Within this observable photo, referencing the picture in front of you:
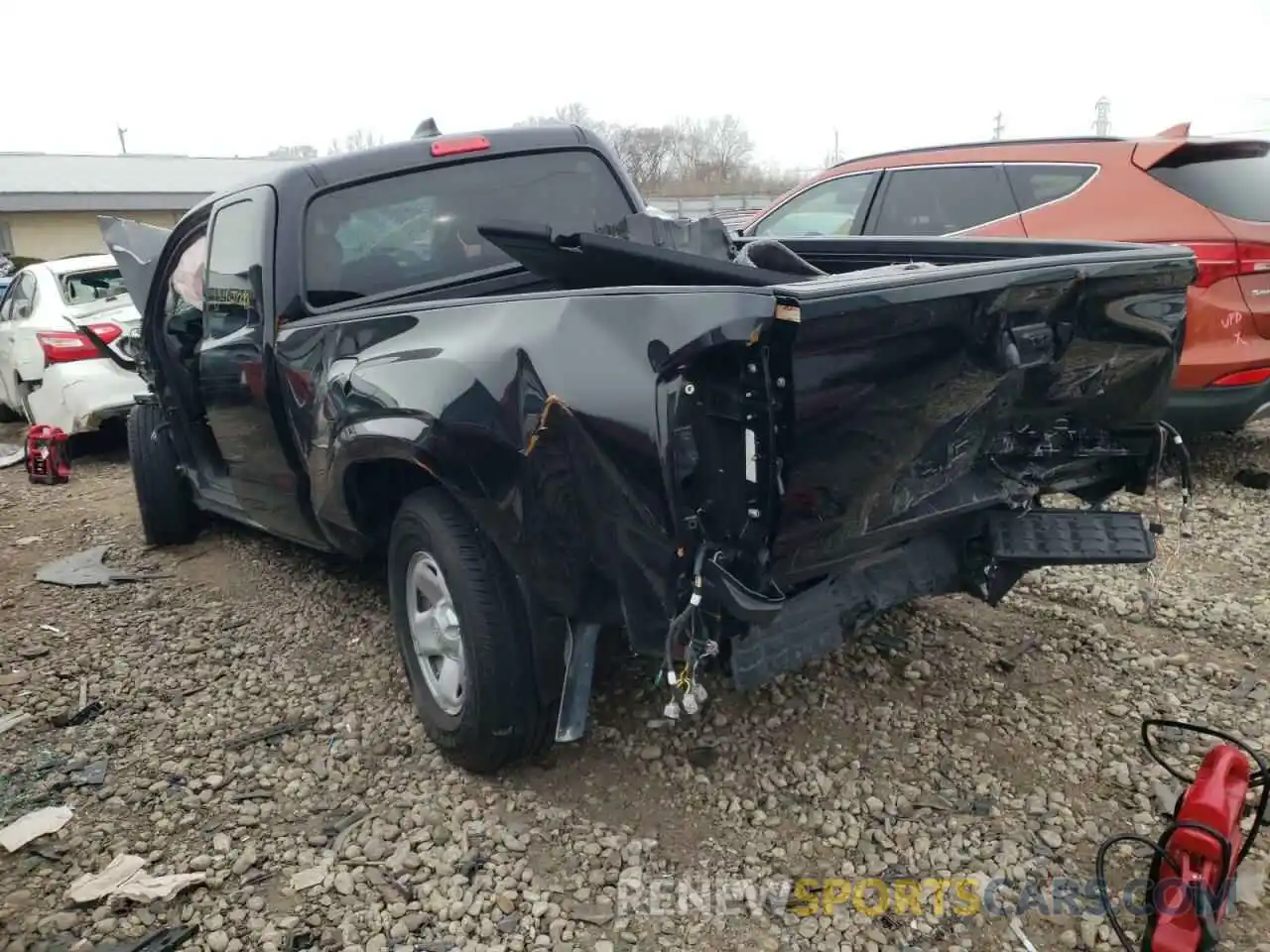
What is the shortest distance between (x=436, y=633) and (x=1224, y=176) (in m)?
4.73

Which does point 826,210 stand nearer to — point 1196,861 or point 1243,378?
point 1243,378

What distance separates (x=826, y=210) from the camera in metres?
6.82

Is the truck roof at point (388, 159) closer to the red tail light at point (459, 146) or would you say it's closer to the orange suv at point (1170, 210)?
the red tail light at point (459, 146)

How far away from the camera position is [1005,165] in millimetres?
5883

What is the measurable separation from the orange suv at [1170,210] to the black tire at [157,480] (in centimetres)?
454

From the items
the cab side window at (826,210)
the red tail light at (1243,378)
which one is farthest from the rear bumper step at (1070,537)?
the cab side window at (826,210)

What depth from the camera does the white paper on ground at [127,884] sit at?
259 centimetres

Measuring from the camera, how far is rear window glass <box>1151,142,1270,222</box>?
16.5ft

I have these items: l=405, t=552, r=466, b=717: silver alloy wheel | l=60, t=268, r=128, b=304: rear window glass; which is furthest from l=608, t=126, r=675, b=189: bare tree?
l=405, t=552, r=466, b=717: silver alloy wheel

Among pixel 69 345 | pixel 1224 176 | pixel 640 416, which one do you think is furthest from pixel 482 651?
pixel 69 345

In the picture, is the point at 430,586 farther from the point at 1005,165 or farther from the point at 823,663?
the point at 1005,165

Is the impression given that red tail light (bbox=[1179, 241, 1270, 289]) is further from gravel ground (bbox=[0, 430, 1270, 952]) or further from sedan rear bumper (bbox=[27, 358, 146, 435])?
sedan rear bumper (bbox=[27, 358, 146, 435])

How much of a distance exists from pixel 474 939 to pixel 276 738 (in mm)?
1292

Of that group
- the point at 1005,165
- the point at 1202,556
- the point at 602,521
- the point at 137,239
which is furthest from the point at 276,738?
the point at 1005,165
